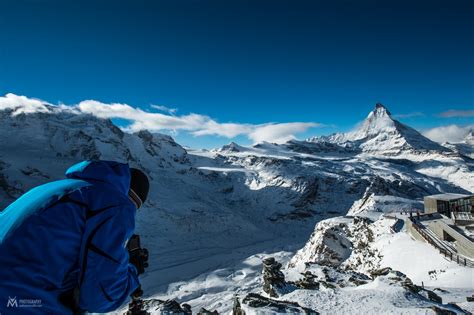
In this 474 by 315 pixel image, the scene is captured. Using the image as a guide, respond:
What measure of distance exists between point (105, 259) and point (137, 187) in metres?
0.60

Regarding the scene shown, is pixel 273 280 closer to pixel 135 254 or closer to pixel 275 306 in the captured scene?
pixel 275 306

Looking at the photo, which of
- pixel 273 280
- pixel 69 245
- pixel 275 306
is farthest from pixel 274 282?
pixel 69 245

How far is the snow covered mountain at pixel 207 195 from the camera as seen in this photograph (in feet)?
144

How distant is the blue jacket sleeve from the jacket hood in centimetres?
21

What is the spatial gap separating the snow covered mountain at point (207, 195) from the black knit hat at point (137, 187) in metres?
28.9

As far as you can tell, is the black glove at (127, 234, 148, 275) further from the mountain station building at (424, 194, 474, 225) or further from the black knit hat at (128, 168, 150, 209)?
the mountain station building at (424, 194, 474, 225)

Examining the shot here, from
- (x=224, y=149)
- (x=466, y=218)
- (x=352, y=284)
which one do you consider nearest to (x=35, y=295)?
(x=352, y=284)

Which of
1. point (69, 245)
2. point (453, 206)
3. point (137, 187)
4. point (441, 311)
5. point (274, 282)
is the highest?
point (137, 187)

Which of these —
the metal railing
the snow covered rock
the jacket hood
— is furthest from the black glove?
the metal railing

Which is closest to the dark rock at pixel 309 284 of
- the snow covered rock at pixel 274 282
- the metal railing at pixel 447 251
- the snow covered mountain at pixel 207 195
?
the snow covered rock at pixel 274 282

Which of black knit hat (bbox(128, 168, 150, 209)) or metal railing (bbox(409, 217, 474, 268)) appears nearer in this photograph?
black knit hat (bbox(128, 168, 150, 209))

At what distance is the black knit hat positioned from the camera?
231 cm

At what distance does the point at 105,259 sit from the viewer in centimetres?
189

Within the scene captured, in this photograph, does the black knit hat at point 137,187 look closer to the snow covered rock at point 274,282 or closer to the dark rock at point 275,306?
the dark rock at point 275,306
